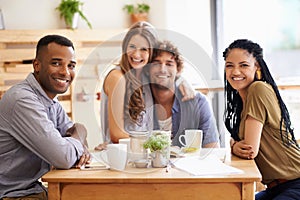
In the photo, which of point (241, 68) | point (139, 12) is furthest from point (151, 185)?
point (139, 12)

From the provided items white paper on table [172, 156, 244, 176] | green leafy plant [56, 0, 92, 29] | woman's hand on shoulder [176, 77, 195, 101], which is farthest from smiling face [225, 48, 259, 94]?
green leafy plant [56, 0, 92, 29]

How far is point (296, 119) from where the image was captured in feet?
12.7

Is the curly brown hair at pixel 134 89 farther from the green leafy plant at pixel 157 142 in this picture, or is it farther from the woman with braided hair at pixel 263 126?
the woman with braided hair at pixel 263 126

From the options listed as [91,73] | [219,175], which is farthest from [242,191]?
[91,73]

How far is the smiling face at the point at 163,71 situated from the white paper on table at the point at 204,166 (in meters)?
0.42

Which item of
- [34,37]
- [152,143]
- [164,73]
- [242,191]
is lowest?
[242,191]

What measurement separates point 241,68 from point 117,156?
0.69 m

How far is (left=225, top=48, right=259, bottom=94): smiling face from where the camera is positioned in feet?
6.91

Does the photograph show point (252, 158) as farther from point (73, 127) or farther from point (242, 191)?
point (73, 127)

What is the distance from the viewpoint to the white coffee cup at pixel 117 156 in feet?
6.03

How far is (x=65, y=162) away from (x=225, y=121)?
0.79m

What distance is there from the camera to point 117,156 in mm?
1839

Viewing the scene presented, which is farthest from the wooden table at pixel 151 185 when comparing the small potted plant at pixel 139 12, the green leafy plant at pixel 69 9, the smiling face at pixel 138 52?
the small potted plant at pixel 139 12

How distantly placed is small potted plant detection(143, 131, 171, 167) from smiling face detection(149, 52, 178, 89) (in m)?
0.40
